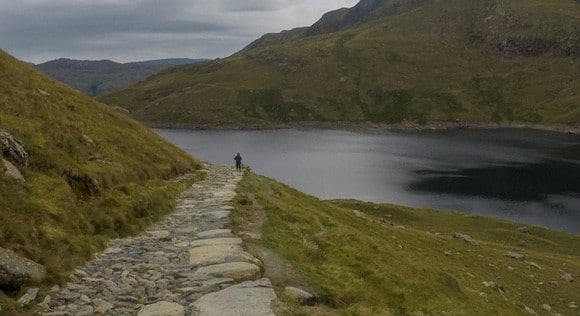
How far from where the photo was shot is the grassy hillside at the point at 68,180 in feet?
44.7

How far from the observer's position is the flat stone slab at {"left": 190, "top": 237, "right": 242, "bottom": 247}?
16828 mm

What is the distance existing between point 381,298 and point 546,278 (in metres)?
31.4

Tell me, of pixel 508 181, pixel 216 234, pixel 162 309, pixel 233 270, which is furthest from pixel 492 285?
pixel 508 181

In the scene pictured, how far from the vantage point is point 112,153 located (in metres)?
27.7

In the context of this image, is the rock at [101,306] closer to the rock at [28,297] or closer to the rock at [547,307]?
the rock at [28,297]

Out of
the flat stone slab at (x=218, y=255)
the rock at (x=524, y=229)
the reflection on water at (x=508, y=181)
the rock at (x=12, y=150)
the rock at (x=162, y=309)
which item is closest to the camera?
the rock at (x=162, y=309)

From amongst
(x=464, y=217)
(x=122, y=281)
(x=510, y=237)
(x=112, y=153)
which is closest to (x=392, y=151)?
(x=464, y=217)

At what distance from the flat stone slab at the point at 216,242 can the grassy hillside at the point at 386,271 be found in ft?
2.96

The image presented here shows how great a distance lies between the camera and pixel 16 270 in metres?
11.3

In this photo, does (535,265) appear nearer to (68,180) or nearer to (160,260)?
(160,260)

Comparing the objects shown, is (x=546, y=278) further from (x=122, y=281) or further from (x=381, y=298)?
(x=122, y=281)

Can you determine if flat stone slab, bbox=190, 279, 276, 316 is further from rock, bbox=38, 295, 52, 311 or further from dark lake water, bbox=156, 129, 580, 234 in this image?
dark lake water, bbox=156, 129, 580, 234

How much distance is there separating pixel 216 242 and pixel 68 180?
6.77 m

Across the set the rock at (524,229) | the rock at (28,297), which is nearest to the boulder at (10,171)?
the rock at (28,297)
